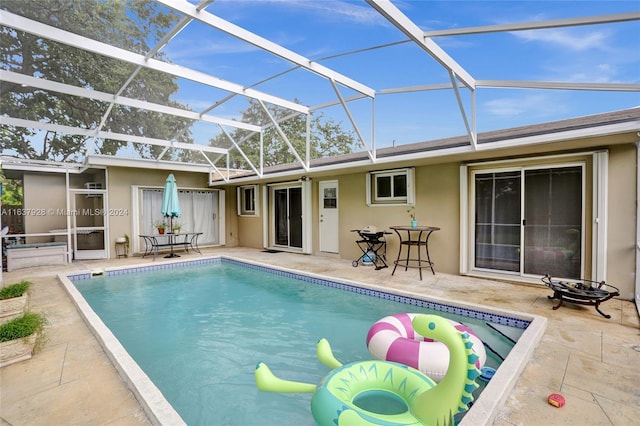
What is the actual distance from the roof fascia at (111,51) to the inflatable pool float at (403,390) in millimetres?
4624

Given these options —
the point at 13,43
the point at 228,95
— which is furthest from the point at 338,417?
the point at 13,43

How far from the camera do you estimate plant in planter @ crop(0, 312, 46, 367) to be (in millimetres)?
2541

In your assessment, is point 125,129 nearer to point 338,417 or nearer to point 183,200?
point 183,200

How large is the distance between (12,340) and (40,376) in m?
0.52

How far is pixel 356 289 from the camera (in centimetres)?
511

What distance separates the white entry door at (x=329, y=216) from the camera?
802cm

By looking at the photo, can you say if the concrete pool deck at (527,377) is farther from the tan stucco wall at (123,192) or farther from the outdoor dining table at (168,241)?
the tan stucco wall at (123,192)

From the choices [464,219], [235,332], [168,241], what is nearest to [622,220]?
[464,219]

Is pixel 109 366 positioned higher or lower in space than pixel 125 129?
lower

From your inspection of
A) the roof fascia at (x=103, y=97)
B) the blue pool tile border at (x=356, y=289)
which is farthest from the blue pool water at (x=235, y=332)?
the roof fascia at (x=103, y=97)

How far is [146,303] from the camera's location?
4.77 meters

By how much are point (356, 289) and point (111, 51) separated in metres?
4.98

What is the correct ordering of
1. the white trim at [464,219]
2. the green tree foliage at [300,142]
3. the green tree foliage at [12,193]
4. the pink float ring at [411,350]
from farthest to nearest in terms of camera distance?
1. the green tree foliage at [300,142]
2. the green tree foliage at [12,193]
3. the white trim at [464,219]
4. the pink float ring at [411,350]

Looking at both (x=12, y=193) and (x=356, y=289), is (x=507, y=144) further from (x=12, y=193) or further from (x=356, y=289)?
(x=12, y=193)
